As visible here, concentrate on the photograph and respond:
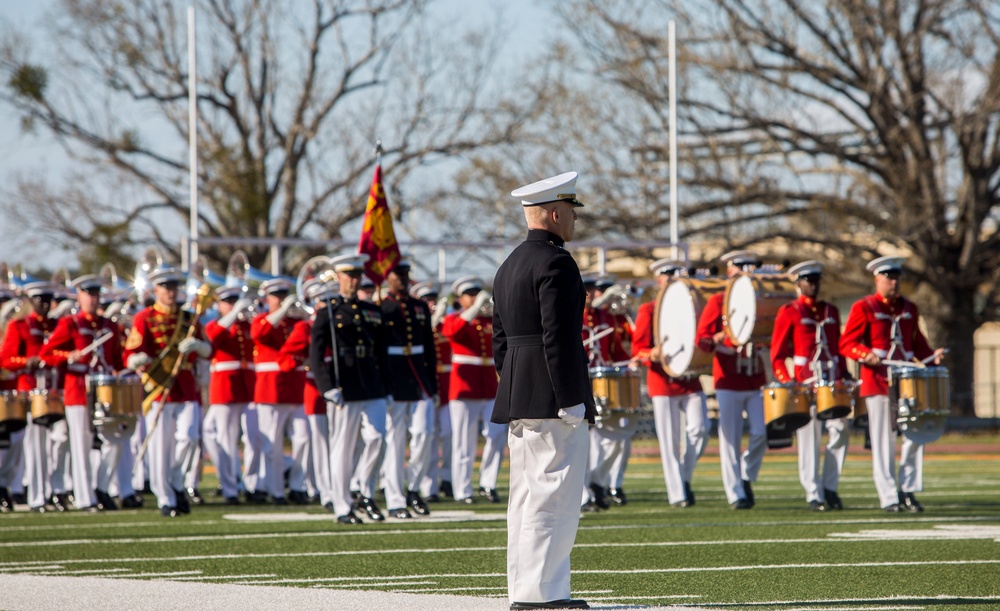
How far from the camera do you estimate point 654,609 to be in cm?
655

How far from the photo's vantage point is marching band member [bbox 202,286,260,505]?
47.9ft

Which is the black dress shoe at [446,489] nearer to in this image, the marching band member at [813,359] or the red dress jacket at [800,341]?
the marching band member at [813,359]

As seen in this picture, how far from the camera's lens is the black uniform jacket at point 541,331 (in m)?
6.48

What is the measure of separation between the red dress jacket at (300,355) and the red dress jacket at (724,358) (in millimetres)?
3382

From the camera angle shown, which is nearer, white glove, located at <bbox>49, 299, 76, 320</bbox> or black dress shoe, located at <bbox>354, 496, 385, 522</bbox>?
black dress shoe, located at <bbox>354, 496, 385, 522</bbox>

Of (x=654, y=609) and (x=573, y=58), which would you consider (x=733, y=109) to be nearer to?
(x=573, y=58)

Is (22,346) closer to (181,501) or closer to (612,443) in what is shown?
(181,501)

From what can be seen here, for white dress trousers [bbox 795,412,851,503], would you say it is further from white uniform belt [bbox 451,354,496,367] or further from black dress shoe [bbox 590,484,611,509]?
white uniform belt [bbox 451,354,496,367]

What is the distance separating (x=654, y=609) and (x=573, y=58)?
21.7 meters

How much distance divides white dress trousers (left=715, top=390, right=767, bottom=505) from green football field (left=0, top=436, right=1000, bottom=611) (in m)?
0.29

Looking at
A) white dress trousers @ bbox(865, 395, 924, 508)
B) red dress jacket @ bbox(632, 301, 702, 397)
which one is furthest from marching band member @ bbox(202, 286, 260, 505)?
white dress trousers @ bbox(865, 395, 924, 508)

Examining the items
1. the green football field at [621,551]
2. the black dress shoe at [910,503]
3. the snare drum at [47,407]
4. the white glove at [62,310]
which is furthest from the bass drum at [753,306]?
the white glove at [62,310]

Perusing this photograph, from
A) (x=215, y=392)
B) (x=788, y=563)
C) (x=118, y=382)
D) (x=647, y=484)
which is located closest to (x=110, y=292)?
(x=215, y=392)

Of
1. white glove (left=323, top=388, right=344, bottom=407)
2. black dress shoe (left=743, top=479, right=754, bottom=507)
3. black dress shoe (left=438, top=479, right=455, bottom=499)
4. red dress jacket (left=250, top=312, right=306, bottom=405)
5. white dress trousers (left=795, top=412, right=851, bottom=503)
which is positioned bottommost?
black dress shoe (left=438, top=479, right=455, bottom=499)
